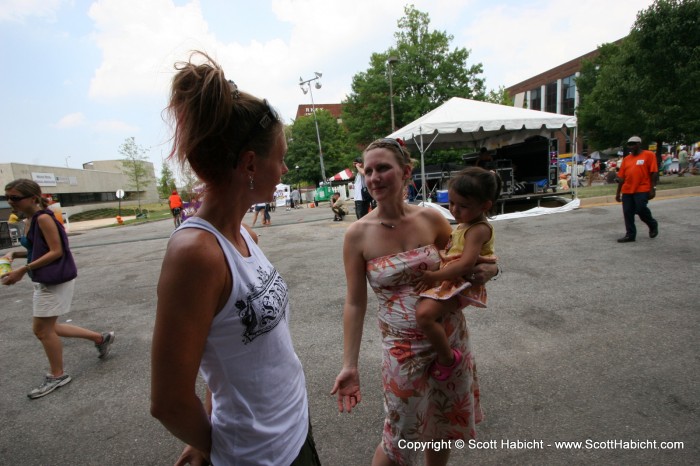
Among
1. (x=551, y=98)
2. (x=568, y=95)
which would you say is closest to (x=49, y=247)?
(x=568, y=95)

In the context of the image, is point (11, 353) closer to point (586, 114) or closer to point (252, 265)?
point (252, 265)

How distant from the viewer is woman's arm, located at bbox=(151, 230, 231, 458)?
893mm

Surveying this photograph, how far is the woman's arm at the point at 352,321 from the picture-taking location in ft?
6.06

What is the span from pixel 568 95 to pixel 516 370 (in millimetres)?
58237

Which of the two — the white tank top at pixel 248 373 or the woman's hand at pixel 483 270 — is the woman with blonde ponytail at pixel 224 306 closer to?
the white tank top at pixel 248 373

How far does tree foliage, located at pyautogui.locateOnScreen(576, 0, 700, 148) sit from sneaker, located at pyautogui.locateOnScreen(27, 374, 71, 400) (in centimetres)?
2166

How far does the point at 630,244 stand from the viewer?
6.63m

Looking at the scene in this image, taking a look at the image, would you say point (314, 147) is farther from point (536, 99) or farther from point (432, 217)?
point (432, 217)

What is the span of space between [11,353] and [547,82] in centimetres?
6259

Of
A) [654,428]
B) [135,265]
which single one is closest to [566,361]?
[654,428]

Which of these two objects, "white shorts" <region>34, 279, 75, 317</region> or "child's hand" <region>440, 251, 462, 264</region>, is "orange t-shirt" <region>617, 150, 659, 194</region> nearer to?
"child's hand" <region>440, 251, 462, 264</region>

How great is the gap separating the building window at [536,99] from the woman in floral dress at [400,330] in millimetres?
61233

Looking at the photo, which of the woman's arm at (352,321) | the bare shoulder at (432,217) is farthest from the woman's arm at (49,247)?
the bare shoulder at (432,217)

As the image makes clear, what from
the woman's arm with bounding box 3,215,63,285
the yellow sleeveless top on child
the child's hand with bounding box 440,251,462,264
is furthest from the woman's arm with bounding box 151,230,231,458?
the woman's arm with bounding box 3,215,63,285
